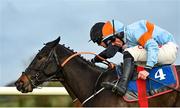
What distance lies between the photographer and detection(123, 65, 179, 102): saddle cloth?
6617 millimetres

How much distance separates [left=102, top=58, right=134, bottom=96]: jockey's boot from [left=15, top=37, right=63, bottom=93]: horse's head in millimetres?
708

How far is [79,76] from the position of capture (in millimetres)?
6977

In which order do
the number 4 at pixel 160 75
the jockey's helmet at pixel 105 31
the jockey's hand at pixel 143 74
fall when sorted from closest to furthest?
1. the jockey's hand at pixel 143 74
2. the number 4 at pixel 160 75
3. the jockey's helmet at pixel 105 31

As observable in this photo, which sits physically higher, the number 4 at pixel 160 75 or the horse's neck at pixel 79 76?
the horse's neck at pixel 79 76

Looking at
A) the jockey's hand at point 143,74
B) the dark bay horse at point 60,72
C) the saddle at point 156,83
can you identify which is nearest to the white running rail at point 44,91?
the dark bay horse at point 60,72

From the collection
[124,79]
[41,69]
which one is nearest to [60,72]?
[41,69]

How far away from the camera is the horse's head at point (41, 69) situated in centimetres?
692

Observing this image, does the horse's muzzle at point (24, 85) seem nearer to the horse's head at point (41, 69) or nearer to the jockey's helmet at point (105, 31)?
the horse's head at point (41, 69)

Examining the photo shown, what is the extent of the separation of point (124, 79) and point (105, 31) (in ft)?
2.04

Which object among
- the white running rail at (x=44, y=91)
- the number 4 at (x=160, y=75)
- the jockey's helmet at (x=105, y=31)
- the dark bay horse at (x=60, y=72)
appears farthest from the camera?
the white running rail at (x=44, y=91)

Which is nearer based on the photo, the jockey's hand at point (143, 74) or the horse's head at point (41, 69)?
the jockey's hand at point (143, 74)

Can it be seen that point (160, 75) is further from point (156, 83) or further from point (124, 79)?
point (124, 79)

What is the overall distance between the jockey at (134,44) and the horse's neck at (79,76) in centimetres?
29

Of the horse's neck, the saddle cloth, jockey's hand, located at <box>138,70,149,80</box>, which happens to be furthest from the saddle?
the horse's neck
